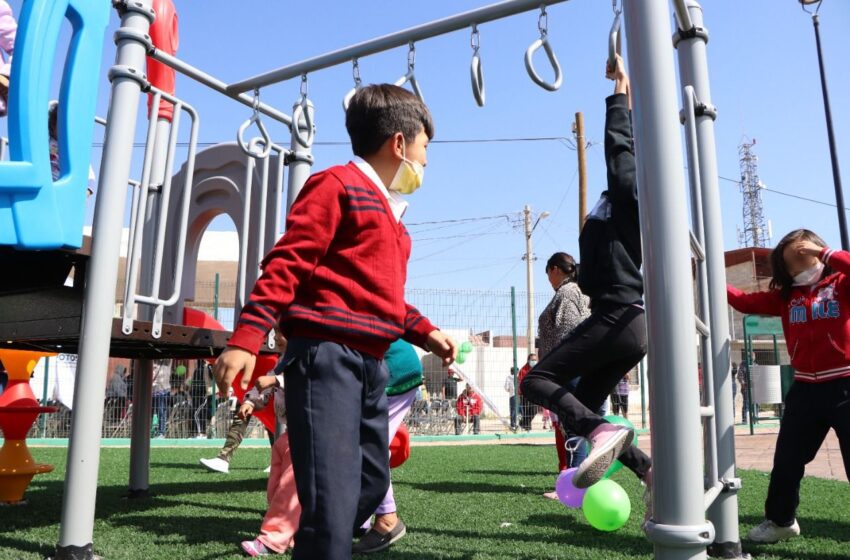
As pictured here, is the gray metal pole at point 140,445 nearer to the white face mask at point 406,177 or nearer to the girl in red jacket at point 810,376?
the white face mask at point 406,177

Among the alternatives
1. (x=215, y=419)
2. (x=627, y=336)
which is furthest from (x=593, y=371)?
(x=215, y=419)

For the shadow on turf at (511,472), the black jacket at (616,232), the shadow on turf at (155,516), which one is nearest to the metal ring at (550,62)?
the black jacket at (616,232)

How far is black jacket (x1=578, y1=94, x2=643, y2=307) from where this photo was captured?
3176mm

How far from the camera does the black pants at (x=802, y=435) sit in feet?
11.0

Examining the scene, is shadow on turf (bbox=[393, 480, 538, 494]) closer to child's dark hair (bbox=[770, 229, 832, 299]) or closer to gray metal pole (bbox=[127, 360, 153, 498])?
gray metal pole (bbox=[127, 360, 153, 498])

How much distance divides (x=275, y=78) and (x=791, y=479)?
3477 mm

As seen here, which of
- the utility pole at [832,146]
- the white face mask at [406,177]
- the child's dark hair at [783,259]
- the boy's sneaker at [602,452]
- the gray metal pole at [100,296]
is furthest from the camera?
the utility pole at [832,146]

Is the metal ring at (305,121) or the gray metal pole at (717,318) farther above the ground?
the metal ring at (305,121)

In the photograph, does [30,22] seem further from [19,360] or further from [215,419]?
[215,419]

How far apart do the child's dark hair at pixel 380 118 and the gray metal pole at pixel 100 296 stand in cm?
127

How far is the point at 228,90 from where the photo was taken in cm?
445

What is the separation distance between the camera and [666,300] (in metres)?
2.03

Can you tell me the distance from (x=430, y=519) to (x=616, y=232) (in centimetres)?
191

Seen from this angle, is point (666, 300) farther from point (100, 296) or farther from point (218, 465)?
point (218, 465)
